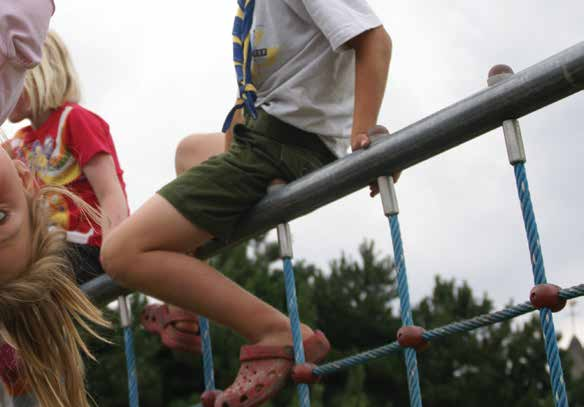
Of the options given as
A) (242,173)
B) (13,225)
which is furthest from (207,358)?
(13,225)

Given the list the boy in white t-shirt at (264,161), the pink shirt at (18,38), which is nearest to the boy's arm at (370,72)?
the boy in white t-shirt at (264,161)

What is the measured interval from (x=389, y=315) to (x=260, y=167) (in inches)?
646

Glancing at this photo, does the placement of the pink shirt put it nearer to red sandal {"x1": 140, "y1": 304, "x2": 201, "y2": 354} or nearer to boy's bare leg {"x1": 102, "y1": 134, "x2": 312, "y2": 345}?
boy's bare leg {"x1": 102, "y1": 134, "x2": 312, "y2": 345}

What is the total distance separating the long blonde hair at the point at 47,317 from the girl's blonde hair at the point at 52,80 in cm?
126

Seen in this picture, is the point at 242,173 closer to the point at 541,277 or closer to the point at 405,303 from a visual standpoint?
the point at 405,303

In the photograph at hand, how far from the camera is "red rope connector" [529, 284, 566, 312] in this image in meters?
1.34

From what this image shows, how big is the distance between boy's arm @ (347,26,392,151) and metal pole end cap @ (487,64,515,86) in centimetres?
37

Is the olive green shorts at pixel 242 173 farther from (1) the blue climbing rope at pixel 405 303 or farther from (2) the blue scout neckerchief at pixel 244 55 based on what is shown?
(1) the blue climbing rope at pixel 405 303

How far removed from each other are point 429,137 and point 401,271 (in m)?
0.22

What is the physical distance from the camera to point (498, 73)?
4.92ft

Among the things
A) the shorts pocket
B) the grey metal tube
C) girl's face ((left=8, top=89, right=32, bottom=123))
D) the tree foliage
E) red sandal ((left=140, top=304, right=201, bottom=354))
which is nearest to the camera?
the grey metal tube

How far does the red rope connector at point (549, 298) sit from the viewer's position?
1.34 metres

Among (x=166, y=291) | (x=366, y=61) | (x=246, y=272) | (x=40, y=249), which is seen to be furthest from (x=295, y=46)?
(x=246, y=272)

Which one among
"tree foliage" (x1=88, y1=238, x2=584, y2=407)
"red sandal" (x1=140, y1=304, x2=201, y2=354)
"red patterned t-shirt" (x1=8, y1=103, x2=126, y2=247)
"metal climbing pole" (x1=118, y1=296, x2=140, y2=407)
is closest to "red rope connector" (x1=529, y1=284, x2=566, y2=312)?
"red sandal" (x1=140, y1=304, x2=201, y2=354)
